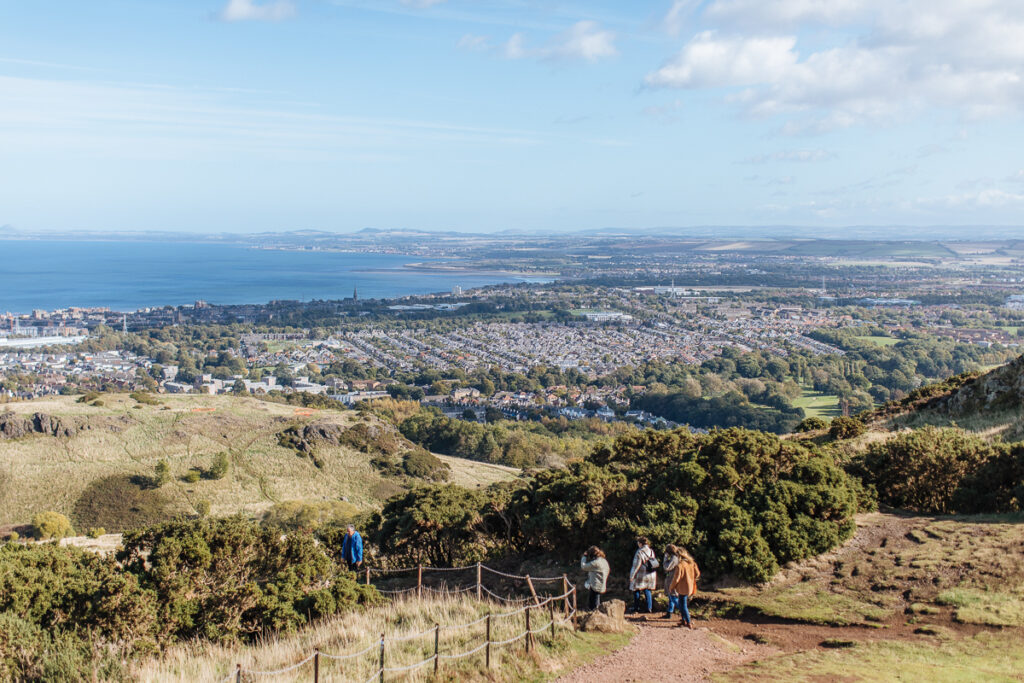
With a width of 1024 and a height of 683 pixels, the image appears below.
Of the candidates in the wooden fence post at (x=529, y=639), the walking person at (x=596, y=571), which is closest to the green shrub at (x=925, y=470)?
the walking person at (x=596, y=571)

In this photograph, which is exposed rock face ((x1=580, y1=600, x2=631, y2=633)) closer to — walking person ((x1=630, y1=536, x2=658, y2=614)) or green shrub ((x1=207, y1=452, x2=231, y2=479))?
walking person ((x1=630, y1=536, x2=658, y2=614))

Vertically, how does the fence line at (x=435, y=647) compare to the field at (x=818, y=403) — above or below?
above

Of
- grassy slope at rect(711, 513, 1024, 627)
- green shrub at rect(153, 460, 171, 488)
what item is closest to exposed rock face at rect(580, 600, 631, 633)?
grassy slope at rect(711, 513, 1024, 627)

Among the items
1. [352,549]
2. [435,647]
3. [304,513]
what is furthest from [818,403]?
[435,647]

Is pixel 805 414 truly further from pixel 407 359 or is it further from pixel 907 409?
pixel 407 359

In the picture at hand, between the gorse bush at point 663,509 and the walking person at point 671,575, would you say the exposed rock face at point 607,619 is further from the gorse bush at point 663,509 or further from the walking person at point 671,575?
the gorse bush at point 663,509

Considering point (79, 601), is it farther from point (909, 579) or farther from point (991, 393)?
point (991, 393)

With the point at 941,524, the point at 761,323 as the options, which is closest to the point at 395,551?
the point at 941,524
